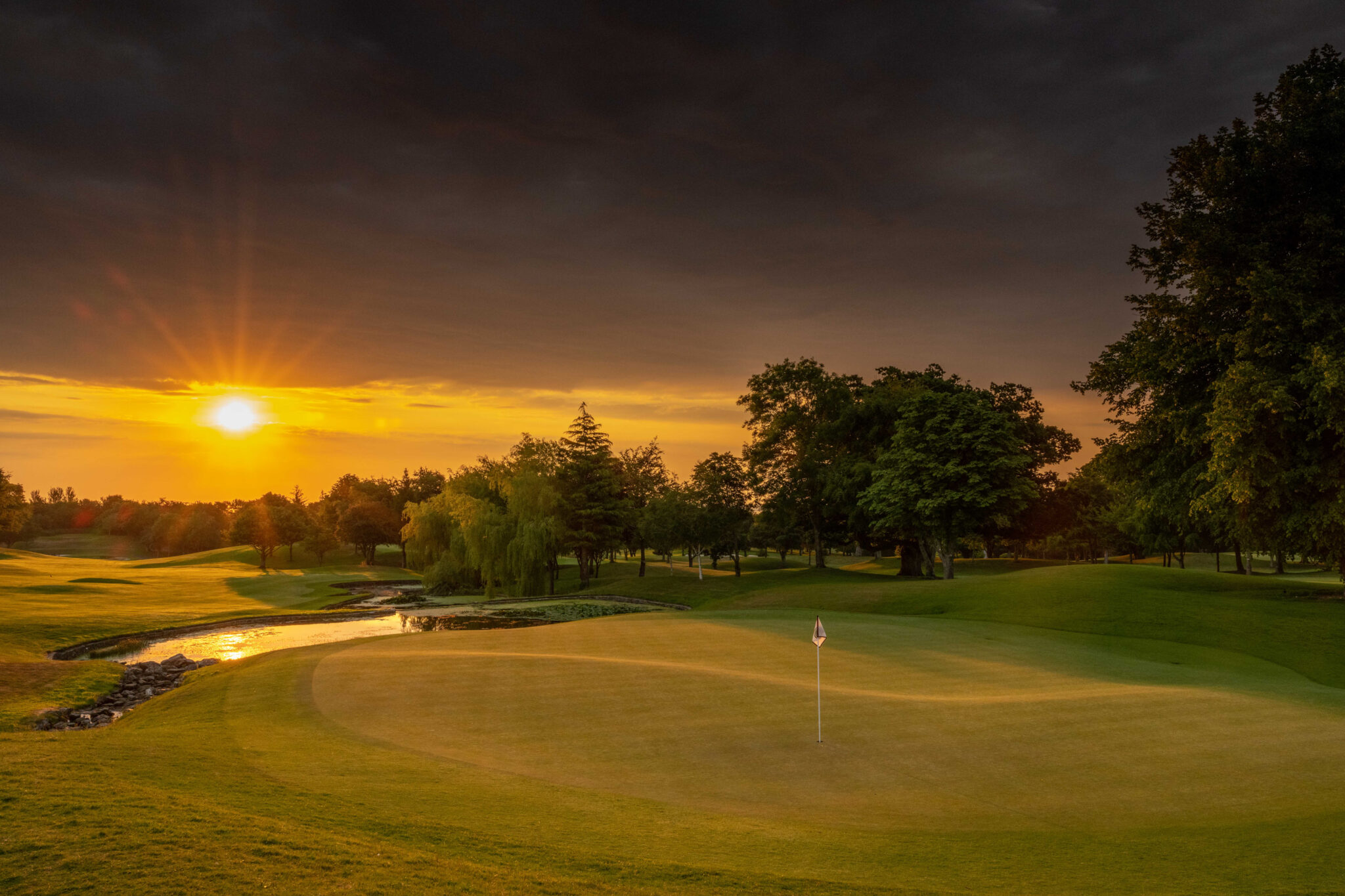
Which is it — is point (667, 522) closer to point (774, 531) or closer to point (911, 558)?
point (774, 531)

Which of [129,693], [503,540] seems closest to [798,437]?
[503,540]

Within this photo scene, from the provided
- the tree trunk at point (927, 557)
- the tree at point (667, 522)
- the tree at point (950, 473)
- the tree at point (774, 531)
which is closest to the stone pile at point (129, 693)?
the tree at point (667, 522)

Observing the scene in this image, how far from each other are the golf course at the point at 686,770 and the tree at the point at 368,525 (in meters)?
74.8

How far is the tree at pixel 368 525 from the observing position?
98.2 meters

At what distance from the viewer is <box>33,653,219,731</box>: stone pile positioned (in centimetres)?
1820

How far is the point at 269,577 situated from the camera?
68438 mm

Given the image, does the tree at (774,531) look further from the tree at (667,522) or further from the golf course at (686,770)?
the golf course at (686,770)

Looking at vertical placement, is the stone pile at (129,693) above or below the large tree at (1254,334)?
below

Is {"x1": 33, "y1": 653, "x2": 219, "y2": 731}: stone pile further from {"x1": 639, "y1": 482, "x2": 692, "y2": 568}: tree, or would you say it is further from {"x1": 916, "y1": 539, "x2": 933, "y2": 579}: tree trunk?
{"x1": 916, "y1": 539, "x2": 933, "y2": 579}: tree trunk

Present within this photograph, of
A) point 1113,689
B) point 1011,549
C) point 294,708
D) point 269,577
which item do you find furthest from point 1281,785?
point 1011,549

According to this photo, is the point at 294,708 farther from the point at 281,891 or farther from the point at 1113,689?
the point at 1113,689

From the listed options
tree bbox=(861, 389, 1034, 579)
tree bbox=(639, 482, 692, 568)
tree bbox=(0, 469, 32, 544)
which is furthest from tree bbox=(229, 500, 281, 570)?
tree bbox=(861, 389, 1034, 579)

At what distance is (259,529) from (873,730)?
95.9 metres

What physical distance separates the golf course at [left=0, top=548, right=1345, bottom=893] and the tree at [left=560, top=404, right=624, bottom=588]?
3677 centimetres
